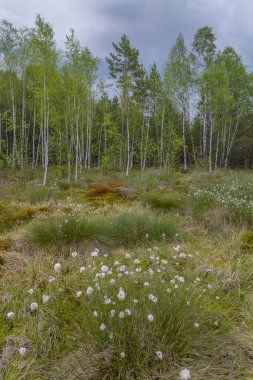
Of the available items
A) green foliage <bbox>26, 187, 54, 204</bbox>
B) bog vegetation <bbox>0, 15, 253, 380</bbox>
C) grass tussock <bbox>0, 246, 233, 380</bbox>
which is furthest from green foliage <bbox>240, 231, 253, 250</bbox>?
green foliage <bbox>26, 187, 54, 204</bbox>

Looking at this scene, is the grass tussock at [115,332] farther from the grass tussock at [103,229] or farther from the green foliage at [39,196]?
the green foliage at [39,196]

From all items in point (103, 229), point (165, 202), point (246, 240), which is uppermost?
point (165, 202)

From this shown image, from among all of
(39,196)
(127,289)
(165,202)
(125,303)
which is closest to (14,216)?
(39,196)

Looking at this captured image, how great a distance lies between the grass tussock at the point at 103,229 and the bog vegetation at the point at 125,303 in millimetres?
18

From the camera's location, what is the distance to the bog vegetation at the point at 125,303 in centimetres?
194

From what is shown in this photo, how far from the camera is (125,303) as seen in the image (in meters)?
2.09

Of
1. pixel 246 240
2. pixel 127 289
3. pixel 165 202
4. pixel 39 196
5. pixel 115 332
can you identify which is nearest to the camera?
pixel 115 332

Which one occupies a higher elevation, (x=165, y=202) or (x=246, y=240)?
(x=165, y=202)

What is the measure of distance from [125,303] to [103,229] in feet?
8.86

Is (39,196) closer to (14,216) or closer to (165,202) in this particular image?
(14,216)

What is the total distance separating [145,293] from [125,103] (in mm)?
21325

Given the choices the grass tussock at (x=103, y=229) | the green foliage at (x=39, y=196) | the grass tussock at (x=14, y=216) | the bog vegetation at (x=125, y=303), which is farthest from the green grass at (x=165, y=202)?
the green foliage at (x=39, y=196)

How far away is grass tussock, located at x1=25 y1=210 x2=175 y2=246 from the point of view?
14.4 ft

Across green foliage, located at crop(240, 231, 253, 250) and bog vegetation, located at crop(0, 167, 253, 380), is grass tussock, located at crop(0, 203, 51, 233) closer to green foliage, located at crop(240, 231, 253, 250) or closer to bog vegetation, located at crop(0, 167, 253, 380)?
bog vegetation, located at crop(0, 167, 253, 380)
